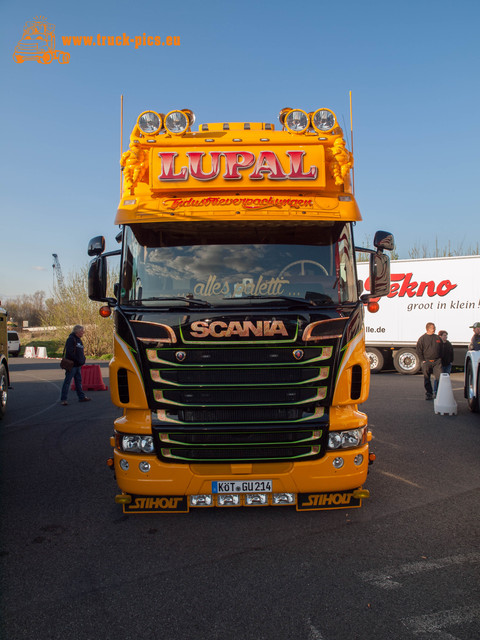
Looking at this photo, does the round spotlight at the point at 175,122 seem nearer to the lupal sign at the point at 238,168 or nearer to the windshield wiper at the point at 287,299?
the lupal sign at the point at 238,168

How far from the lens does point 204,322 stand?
4.61m

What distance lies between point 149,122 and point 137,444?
3.15 m

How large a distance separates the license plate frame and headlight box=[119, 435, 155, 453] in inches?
24.2

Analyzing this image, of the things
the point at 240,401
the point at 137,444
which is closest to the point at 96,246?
the point at 137,444

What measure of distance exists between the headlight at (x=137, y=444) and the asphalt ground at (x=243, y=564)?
75cm

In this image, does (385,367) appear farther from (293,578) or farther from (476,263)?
(293,578)

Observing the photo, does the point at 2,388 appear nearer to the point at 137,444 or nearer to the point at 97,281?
the point at 97,281

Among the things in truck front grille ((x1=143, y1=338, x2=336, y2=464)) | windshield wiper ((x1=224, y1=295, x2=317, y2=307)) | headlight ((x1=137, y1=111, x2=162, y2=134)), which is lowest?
truck front grille ((x1=143, y1=338, x2=336, y2=464))

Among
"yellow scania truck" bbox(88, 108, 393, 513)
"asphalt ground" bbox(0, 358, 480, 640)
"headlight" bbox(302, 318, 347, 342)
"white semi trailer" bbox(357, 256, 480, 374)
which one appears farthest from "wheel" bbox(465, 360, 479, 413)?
"white semi trailer" bbox(357, 256, 480, 374)

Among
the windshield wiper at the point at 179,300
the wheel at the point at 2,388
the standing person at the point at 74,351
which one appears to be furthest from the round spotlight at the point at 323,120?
the standing person at the point at 74,351

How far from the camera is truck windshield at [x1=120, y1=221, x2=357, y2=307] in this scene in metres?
4.98

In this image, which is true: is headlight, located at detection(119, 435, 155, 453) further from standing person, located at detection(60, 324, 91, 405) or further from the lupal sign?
standing person, located at detection(60, 324, 91, 405)

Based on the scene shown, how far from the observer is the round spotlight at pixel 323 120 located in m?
5.64

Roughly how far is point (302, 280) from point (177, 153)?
5.63ft
